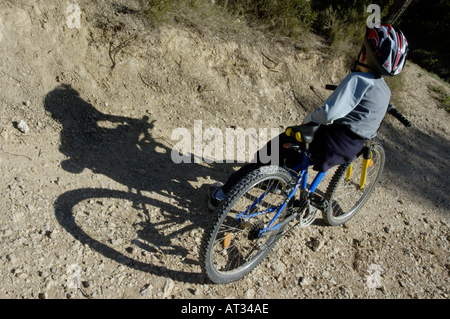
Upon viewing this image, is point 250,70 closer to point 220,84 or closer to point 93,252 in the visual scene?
point 220,84

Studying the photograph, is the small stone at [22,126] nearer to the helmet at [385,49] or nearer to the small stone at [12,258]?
the small stone at [12,258]

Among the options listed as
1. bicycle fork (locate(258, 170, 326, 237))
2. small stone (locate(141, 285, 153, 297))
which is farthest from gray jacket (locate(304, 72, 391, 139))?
small stone (locate(141, 285, 153, 297))

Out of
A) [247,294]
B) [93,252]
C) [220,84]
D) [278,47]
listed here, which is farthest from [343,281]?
[278,47]

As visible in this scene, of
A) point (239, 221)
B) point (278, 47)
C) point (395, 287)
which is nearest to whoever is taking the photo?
point (239, 221)

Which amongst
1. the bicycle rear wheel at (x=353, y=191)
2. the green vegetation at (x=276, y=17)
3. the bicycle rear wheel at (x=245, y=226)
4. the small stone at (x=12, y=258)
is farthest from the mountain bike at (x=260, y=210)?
the green vegetation at (x=276, y=17)

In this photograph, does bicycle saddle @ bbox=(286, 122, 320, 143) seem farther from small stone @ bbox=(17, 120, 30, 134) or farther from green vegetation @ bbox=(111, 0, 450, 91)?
green vegetation @ bbox=(111, 0, 450, 91)

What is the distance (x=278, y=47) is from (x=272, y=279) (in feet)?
13.5

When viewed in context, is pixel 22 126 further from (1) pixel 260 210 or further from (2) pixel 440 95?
(2) pixel 440 95

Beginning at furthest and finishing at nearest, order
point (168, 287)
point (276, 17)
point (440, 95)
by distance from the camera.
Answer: point (440, 95) < point (276, 17) < point (168, 287)

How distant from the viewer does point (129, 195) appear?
3.15m

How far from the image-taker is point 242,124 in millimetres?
4672

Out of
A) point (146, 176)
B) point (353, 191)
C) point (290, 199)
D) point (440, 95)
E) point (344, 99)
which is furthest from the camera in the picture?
point (440, 95)

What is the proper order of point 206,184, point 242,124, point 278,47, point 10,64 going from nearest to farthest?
point 10,64 → point 206,184 → point 242,124 → point 278,47

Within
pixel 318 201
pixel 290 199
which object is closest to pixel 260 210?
pixel 290 199
